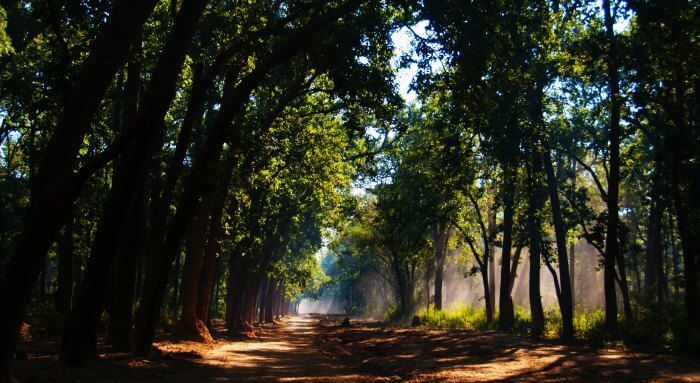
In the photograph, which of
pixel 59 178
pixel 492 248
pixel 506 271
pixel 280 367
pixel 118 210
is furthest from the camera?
pixel 492 248

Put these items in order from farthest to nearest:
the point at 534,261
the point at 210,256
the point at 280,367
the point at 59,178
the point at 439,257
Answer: the point at 439,257, the point at 534,261, the point at 210,256, the point at 280,367, the point at 59,178

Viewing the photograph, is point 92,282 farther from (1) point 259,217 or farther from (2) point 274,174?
(1) point 259,217

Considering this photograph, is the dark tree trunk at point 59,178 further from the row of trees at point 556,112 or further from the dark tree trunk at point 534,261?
the dark tree trunk at point 534,261

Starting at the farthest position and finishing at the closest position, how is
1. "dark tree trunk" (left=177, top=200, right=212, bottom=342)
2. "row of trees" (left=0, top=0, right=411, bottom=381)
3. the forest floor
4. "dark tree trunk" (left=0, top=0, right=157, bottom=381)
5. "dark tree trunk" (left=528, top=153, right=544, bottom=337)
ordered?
"dark tree trunk" (left=528, top=153, right=544, bottom=337) < "dark tree trunk" (left=177, top=200, right=212, bottom=342) < the forest floor < "row of trees" (left=0, top=0, right=411, bottom=381) < "dark tree trunk" (left=0, top=0, right=157, bottom=381)

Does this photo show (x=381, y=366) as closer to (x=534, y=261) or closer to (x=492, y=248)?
(x=534, y=261)

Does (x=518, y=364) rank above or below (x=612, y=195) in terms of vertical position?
below

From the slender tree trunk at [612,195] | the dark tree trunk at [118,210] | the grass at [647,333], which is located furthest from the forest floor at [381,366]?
the slender tree trunk at [612,195]

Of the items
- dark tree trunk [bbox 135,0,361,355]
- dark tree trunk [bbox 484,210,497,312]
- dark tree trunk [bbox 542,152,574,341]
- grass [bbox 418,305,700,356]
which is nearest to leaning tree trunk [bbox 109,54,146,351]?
dark tree trunk [bbox 135,0,361,355]

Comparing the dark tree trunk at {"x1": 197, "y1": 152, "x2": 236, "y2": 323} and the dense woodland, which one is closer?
the dense woodland

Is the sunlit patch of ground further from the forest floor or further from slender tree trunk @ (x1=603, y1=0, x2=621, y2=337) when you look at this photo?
slender tree trunk @ (x1=603, y1=0, x2=621, y2=337)

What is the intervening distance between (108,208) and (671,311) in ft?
81.5

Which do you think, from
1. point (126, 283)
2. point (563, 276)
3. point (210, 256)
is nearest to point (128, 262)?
point (126, 283)

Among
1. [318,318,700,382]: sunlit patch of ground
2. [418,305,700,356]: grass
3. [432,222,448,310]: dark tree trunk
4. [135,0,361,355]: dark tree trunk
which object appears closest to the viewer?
[318,318,700,382]: sunlit patch of ground

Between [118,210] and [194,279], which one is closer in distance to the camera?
[118,210]
